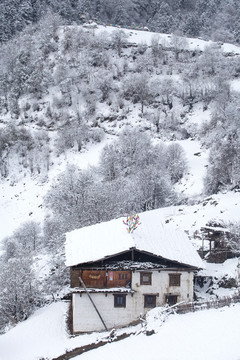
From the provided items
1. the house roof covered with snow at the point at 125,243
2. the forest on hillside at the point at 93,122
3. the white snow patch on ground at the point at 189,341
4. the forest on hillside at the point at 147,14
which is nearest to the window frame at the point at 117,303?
the house roof covered with snow at the point at 125,243

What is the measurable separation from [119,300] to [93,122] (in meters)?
54.0

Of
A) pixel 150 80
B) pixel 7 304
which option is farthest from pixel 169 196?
pixel 150 80

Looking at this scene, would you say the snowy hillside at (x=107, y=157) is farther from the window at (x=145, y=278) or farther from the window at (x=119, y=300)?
the window at (x=145, y=278)

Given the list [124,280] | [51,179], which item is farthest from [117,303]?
[51,179]

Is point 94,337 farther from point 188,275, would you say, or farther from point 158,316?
point 188,275

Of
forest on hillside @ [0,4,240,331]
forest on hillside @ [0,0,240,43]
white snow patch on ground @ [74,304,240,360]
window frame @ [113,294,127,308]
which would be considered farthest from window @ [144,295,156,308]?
forest on hillside @ [0,0,240,43]

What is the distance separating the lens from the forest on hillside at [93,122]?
39625 mm

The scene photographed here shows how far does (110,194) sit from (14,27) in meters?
81.6

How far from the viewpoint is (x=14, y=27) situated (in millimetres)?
100312

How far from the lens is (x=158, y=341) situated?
1627cm

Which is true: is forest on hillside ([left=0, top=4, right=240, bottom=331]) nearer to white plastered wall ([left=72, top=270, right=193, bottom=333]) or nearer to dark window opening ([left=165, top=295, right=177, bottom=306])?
white plastered wall ([left=72, top=270, right=193, bottom=333])

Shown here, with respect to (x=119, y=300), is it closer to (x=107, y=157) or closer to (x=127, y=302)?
(x=127, y=302)

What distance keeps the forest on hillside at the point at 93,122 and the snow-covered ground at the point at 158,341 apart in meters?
4.33

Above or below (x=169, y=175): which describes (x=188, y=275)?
below
